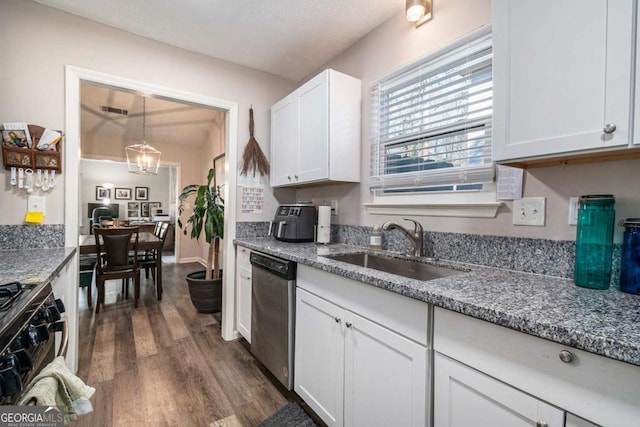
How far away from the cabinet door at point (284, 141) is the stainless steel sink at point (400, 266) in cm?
88

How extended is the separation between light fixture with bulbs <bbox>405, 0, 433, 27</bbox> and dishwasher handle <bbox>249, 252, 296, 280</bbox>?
1.57 m

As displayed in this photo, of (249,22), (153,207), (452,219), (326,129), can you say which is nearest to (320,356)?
(452,219)

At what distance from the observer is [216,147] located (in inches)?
209

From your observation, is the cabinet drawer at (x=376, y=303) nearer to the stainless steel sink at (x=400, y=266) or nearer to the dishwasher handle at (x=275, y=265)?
the dishwasher handle at (x=275, y=265)

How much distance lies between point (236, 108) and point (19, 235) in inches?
68.0

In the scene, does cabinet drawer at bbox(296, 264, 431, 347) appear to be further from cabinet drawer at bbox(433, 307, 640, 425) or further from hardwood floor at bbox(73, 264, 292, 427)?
hardwood floor at bbox(73, 264, 292, 427)

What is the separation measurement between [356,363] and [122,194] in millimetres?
9225

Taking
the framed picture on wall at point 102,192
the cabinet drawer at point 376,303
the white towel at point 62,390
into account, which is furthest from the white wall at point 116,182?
the white towel at point 62,390

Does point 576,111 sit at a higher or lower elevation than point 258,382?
higher

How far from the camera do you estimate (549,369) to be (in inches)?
28.1

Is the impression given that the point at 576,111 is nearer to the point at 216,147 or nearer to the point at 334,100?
the point at 334,100

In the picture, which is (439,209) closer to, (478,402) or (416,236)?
(416,236)

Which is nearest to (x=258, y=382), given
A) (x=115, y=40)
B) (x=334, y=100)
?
(x=334, y=100)

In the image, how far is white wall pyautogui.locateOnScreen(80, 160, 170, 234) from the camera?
7.88m
